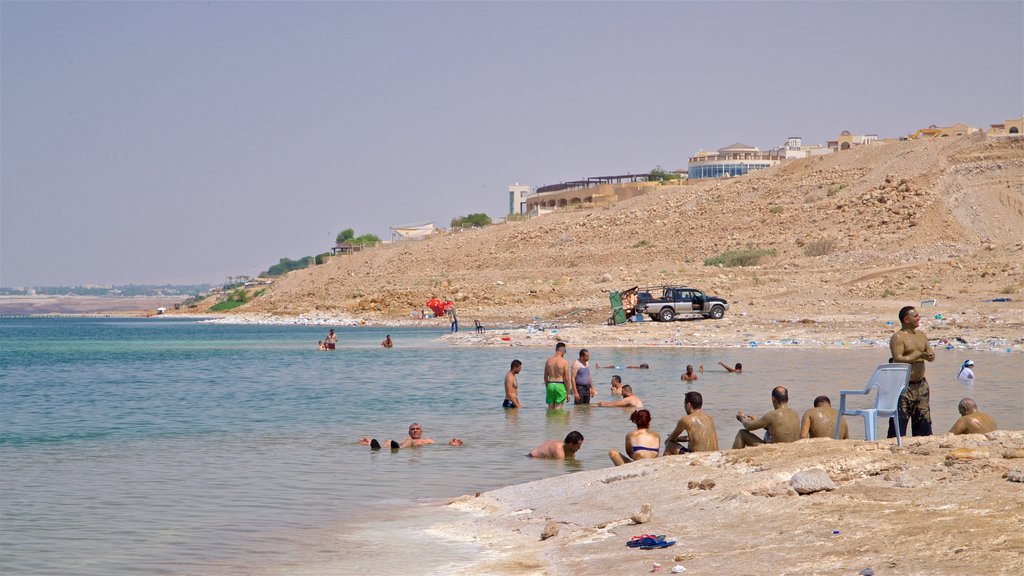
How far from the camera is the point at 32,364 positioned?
135 feet

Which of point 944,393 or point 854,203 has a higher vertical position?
point 854,203

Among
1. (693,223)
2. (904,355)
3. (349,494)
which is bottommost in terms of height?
(349,494)

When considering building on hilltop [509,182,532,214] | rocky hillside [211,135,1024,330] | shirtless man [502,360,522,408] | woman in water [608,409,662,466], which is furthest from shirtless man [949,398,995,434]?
building on hilltop [509,182,532,214]

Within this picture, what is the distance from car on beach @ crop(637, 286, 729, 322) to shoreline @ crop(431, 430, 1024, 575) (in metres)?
31.3

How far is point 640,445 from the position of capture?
1290 cm

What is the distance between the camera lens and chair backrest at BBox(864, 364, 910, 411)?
1156 cm

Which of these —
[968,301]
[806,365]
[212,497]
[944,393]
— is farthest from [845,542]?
[968,301]

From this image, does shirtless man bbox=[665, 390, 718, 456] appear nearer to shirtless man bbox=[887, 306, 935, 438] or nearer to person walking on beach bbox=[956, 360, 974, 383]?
shirtless man bbox=[887, 306, 935, 438]

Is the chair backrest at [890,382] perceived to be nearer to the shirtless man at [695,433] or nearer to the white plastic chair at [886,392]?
the white plastic chair at [886,392]

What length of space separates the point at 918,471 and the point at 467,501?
461 cm

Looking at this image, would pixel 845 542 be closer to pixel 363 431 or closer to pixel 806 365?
pixel 363 431

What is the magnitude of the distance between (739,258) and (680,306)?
25517 millimetres

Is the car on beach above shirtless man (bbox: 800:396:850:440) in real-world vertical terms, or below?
above

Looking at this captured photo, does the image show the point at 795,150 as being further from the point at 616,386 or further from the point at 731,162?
the point at 616,386
